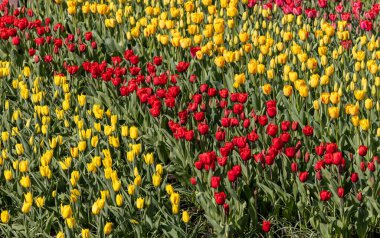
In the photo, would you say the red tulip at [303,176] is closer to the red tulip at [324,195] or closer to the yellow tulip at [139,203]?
the red tulip at [324,195]

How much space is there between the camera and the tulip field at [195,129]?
392 cm

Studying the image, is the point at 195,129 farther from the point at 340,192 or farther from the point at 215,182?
the point at 340,192

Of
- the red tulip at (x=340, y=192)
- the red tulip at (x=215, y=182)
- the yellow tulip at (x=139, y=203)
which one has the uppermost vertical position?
the red tulip at (x=215, y=182)

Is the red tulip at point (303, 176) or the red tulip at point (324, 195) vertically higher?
the red tulip at point (303, 176)

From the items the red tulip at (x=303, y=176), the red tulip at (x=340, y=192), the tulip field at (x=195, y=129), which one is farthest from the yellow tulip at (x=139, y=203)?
the red tulip at (x=340, y=192)

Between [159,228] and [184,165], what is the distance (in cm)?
62

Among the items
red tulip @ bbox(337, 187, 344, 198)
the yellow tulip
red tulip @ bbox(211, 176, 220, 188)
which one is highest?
red tulip @ bbox(211, 176, 220, 188)

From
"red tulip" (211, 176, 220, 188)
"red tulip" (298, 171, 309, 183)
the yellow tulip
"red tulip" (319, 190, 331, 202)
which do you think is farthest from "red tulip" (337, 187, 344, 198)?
the yellow tulip

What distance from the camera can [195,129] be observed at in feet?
15.0

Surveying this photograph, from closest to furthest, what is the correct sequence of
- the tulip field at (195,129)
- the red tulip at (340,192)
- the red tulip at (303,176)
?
the red tulip at (340,192) < the red tulip at (303,176) < the tulip field at (195,129)

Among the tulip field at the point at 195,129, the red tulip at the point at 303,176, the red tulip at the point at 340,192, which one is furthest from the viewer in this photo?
the tulip field at the point at 195,129

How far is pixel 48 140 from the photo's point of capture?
185 inches

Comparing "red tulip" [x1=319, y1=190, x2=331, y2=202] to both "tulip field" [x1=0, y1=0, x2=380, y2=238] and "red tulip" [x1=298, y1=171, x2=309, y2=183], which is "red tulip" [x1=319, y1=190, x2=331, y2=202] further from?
"red tulip" [x1=298, y1=171, x2=309, y2=183]

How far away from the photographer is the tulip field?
392 cm
